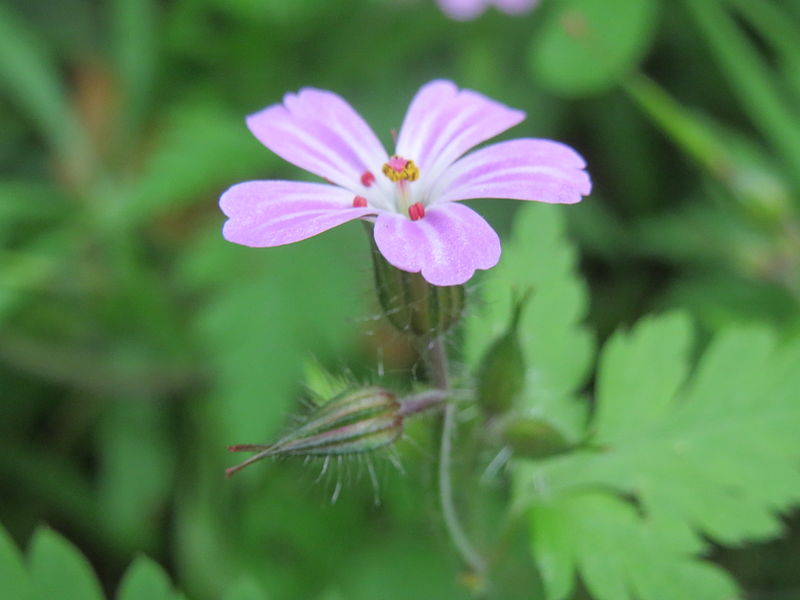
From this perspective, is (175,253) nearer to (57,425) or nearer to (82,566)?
(57,425)

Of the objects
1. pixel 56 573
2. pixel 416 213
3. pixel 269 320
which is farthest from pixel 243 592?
pixel 269 320

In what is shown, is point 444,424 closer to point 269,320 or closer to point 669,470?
point 669,470

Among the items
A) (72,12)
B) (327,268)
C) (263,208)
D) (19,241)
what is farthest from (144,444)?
(72,12)

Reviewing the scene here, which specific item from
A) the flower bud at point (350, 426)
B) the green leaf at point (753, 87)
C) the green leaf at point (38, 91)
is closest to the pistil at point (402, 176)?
the flower bud at point (350, 426)

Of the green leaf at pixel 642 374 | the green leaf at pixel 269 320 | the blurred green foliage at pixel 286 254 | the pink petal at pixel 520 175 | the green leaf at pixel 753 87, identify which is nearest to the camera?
the pink petal at pixel 520 175

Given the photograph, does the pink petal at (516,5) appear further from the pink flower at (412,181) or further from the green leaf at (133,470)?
the green leaf at (133,470)

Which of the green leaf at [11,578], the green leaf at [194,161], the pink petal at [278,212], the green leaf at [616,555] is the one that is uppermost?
the green leaf at [194,161]
